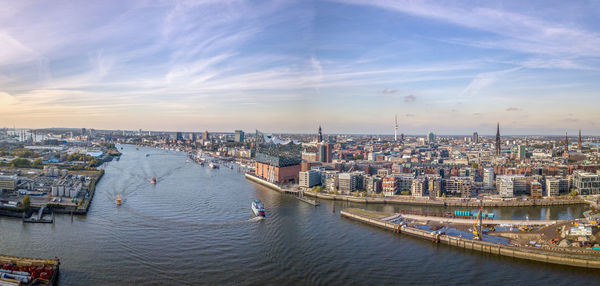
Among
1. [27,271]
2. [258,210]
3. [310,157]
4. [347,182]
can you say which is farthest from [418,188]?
[310,157]

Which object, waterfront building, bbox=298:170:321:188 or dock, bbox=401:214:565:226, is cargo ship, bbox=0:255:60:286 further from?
waterfront building, bbox=298:170:321:188

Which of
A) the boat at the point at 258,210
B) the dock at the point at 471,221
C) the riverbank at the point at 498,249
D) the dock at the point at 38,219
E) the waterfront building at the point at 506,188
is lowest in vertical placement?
the riverbank at the point at 498,249

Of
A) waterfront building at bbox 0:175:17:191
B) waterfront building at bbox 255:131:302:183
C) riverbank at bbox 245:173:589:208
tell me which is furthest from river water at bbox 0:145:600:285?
waterfront building at bbox 255:131:302:183

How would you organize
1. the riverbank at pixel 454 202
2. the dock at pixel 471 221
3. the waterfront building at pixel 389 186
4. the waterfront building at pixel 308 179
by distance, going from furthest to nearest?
the waterfront building at pixel 308 179, the waterfront building at pixel 389 186, the riverbank at pixel 454 202, the dock at pixel 471 221

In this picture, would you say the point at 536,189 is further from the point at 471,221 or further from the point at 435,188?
the point at 471,221

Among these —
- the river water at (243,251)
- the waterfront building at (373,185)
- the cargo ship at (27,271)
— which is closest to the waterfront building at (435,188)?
the waterfront building at (373,185)

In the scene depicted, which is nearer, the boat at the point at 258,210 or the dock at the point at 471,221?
the dock at the point at 471,221

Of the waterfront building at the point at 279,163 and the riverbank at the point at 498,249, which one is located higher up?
the waterfront building at the point at 279,163

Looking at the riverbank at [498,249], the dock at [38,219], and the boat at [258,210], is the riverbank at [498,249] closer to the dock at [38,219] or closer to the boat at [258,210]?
the boat at [258,210]
